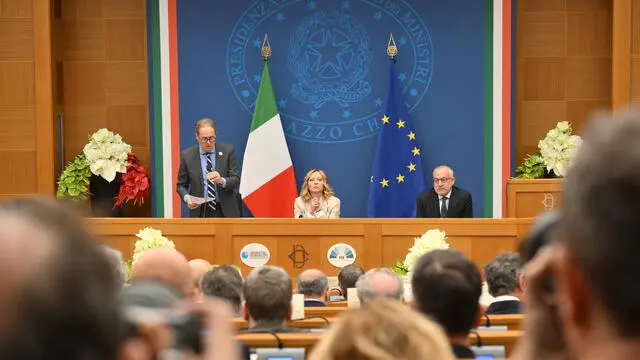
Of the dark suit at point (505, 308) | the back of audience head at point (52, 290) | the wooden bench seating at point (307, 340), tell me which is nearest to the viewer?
the back of audience head at point (52, 290)

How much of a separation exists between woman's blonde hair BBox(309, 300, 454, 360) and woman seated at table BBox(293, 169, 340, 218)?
683 centimetres

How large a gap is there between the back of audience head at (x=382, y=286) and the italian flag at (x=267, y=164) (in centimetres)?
606

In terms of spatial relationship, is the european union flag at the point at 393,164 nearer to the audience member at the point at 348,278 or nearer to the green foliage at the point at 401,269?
the green foliage at the point at 401,269

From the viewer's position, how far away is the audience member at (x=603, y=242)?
29.1 inches

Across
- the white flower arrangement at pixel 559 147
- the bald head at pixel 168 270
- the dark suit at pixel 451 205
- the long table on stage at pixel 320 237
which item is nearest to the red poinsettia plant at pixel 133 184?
the long table on stage at pixel 320 237

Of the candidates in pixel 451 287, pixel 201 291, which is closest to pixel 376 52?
pixel 201 291

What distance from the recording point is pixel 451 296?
8.94 feet

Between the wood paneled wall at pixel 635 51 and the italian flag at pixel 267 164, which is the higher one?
the wood paneled wall at pixel 635 51

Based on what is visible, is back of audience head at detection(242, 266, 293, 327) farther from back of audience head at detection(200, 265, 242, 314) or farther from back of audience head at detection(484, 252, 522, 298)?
back of audience head at detection(484, 252, 522, 298)

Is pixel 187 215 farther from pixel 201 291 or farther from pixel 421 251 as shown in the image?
pixel 201 291

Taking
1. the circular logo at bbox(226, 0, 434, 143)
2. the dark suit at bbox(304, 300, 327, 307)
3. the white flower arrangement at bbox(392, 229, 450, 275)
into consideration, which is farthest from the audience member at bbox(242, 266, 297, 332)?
the circular logo at bbox(226, 0, 434, 143)

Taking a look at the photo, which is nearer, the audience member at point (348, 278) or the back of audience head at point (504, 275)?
the back of audience head at point (504, 275)

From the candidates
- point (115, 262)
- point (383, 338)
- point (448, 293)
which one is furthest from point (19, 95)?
point (383, 338)

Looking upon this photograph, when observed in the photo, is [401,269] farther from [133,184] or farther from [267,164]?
[133,184]
